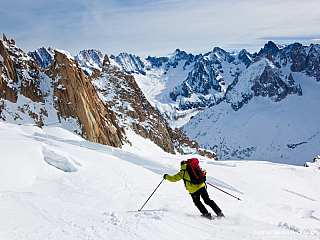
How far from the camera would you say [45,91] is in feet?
118

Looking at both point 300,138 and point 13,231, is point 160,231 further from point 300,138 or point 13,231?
point 300,138

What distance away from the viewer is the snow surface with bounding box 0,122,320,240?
16.3 feet

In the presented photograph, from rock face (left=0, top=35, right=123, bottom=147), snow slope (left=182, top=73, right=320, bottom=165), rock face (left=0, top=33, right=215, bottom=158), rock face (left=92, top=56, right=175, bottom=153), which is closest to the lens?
rock face (left=0, top=33, right=215, bottom=158)

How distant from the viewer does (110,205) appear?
7.55 meters

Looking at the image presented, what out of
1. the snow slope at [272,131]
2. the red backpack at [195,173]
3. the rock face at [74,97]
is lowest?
the snow slope at [272,131]

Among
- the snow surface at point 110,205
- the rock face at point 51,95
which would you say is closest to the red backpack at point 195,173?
the snow surface at point 110,205

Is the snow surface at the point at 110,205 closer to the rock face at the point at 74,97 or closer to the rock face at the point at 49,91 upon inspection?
the rock face at the point at 74,97

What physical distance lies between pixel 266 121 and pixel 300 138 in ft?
98.1

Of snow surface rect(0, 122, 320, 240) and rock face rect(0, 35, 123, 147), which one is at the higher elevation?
rock face rect(0, 35, 123, 147)

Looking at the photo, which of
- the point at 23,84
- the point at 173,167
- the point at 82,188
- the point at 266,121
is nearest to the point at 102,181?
the point at 82,188

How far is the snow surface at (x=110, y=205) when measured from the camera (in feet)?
16.3

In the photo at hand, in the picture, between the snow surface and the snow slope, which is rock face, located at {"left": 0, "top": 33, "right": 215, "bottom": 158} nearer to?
the snow surface

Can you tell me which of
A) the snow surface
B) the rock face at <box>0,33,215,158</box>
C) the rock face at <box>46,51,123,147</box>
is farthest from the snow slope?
the snow surface

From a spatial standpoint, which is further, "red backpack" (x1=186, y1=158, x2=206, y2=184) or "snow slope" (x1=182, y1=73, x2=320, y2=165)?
"snow slope" (x1=182, y1=73, x2=320, y2=165)
